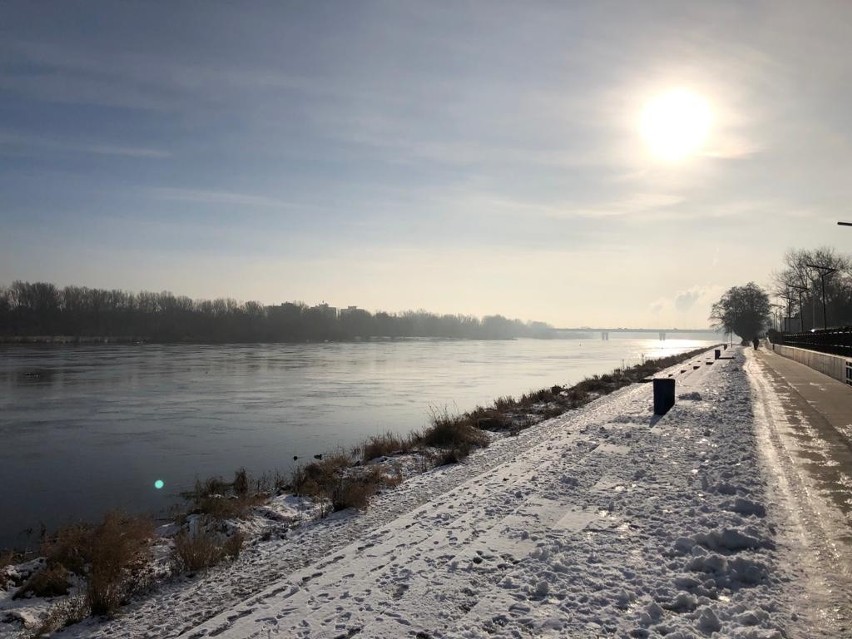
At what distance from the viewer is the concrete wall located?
74.0 feet

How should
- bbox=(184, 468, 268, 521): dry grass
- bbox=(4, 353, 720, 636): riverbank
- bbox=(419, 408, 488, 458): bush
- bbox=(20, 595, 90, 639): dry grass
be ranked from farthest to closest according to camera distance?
bbox=(419, 408, 488, 458): bush, bbox=(184, 468, 268, 521): dry grass, bbox=(4, 353, 720, 636): riverbank, bbox=(20, 595, 90, 639): dry grass

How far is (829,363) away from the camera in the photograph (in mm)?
27062

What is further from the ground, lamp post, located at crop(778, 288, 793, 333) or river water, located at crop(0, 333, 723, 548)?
lamp post, located at crop(778, 288, 793, 333)

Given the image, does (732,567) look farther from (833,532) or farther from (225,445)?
(225,445)

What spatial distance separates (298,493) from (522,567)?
5.28 meters

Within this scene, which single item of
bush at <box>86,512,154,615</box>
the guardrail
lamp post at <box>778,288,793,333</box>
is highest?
lamp post at <box>778,288,793,333</box>

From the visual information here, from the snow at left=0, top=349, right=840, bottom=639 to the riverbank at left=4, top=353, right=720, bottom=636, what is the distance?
21 cm

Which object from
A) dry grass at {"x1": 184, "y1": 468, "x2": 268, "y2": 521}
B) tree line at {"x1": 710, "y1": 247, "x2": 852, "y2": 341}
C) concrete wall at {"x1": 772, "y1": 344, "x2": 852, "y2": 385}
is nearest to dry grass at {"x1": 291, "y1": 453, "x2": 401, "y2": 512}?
dry grass at {"x1": 184, "y1": 468, "x2": 268, "y2": 521}

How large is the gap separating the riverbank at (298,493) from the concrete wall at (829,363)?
15118 mm

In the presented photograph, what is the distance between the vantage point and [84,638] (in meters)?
4.83

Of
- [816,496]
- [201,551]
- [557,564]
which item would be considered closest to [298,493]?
[201,551]

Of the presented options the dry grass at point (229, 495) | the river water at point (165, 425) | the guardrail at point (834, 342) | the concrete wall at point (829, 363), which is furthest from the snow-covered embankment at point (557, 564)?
the guardrail at point (834, 342)

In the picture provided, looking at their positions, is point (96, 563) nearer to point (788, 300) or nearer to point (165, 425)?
point (165, 425)

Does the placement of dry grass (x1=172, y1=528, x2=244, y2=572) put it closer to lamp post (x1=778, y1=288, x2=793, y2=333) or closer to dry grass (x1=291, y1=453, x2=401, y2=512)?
dry grass (x1=291, y1=453, x2=401, y2=512)
